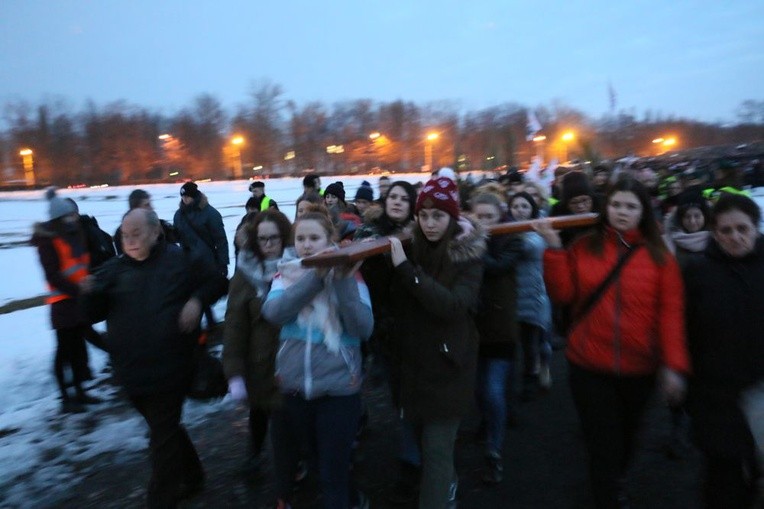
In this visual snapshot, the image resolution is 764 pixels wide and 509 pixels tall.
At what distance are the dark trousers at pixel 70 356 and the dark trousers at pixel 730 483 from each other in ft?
17.2

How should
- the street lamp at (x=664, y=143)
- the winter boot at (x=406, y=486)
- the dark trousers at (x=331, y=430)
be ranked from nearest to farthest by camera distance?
the dark trousers at (x=331, y=430) → the winter boot at (x=406, y=486) → the street lamp at (x=664, y=143)

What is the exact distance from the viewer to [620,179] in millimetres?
3043

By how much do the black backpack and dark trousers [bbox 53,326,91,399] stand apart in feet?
2.19

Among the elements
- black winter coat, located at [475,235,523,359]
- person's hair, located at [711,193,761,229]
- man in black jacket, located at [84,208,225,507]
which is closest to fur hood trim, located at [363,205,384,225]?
black winter coat, located at [475,235,523,359]

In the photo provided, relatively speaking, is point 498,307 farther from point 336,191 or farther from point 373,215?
point 336,191

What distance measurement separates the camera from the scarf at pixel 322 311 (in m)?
2.85

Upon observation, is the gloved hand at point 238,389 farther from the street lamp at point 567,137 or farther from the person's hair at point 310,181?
the street lamp at point 567,137

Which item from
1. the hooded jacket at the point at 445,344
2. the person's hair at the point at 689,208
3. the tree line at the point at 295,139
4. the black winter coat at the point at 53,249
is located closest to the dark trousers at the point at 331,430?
the hooded jacket at the point at 445,344

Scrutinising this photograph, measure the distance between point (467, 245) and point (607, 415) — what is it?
1.19m

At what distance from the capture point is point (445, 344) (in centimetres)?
305

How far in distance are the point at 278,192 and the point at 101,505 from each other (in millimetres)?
31733

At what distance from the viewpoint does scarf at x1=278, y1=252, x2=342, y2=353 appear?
9.36ft

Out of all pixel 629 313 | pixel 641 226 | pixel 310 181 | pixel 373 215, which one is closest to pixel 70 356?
pixel 373 215

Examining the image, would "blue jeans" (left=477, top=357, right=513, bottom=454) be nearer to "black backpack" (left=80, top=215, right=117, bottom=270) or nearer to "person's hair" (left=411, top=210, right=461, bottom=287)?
"person's hair" (left=411, top=210, right=461, bottom=287)
